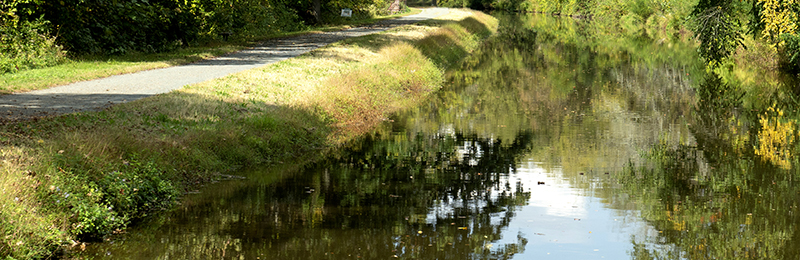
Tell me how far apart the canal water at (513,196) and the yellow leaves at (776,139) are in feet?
0.96

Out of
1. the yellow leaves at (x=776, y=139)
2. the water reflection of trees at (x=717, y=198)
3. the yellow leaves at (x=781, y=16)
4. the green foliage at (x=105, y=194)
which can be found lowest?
the water reflection of trees at (x=717, y=198)

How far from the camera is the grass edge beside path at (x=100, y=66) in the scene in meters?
17.9

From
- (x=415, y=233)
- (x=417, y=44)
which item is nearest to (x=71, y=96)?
(x=415, y=233)

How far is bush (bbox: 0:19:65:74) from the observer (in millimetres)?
20386

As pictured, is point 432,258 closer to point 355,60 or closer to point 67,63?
point 67,63

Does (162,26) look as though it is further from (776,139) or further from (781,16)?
(776,139)

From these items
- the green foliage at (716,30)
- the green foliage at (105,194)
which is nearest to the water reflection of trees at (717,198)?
the green foliage at (105,194)

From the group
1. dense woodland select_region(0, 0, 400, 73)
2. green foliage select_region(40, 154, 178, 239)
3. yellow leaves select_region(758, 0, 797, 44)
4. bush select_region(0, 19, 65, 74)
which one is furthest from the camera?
yellow leaves select_region(758, 0, 797, 44)

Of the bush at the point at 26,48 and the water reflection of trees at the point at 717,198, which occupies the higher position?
the bush at the point at 26,48

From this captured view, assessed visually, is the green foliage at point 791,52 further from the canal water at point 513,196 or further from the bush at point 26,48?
the bush at point 26,48

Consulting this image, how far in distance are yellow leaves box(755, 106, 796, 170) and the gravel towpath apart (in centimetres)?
1270

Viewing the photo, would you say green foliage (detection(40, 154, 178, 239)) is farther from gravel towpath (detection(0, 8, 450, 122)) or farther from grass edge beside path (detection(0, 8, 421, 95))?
grass edge beside path (detection(0, 8, 421, 95))

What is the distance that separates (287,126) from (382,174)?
283 cm

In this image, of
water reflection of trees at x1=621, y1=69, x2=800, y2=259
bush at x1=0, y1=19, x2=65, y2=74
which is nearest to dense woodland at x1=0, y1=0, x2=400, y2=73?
bush at x1=0, y1=19, x2=65, y2=74
